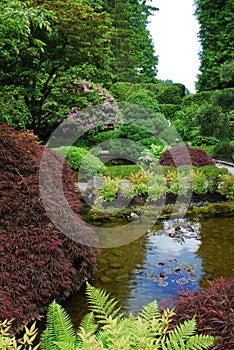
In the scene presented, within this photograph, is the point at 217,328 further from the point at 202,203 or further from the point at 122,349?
the point at 202,203

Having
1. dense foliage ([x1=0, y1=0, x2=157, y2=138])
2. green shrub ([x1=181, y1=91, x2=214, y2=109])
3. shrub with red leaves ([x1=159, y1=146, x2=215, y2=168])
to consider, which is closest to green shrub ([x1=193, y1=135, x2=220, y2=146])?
green shrub ([x1=181, y1=91, x2=214, y2=109])

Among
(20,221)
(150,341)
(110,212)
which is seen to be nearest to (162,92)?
(110,212)

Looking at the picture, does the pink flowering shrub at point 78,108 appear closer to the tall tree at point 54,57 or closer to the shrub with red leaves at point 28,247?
the tall tree at point 54,57

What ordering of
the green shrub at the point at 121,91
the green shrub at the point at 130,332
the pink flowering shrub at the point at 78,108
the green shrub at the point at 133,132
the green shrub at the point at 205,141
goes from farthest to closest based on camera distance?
the green shrub at the point at 121,91
the green shrub at the point at 205,141
the green shrub at the point at 133,132
the pink flowering shrub at the point at 78,108
the green shrub at the point at 130,332

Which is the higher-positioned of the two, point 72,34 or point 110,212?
point 72,34

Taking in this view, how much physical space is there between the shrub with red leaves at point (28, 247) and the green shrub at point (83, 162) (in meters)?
4.08

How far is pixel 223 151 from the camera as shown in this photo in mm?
9859

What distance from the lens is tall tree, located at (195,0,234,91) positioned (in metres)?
20.3

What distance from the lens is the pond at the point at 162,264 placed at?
11.1ft

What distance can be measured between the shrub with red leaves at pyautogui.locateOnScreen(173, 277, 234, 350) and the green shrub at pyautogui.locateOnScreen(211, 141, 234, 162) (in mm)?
7977

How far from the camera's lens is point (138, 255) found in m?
4.27

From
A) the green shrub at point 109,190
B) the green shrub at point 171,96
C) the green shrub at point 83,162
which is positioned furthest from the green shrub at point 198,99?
the green shrub at point 109,190

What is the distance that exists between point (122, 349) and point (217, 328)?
2.87 ft

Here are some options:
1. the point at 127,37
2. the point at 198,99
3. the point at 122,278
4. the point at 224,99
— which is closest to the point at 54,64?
the point at 224,99
